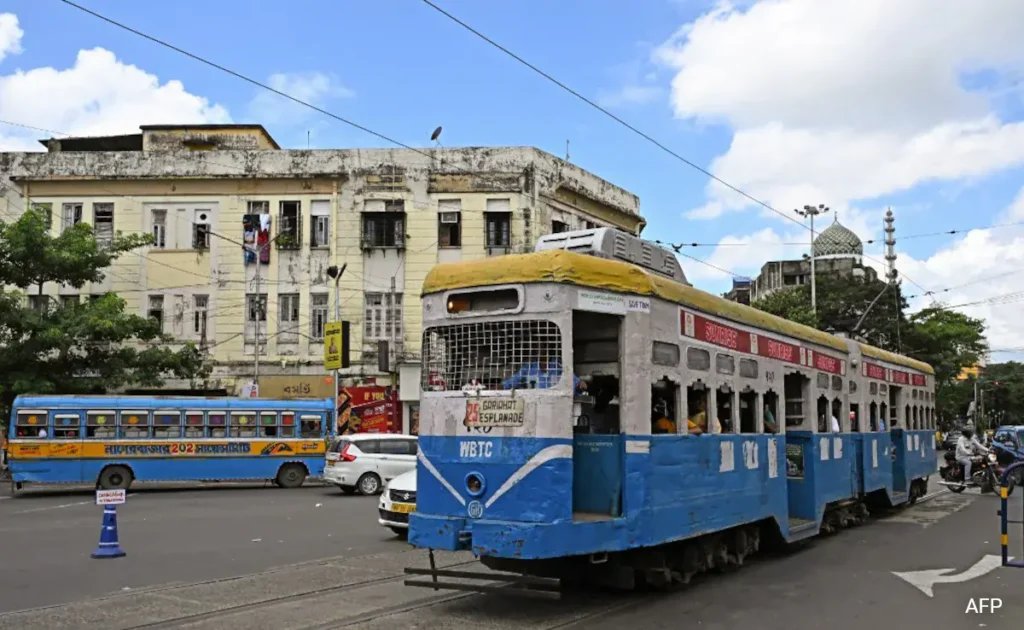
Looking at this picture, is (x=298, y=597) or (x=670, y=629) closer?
(x=670, y=629)

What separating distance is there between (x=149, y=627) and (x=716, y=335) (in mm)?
6117

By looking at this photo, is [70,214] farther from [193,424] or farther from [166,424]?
[193,424]

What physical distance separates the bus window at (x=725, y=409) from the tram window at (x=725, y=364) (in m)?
0.18

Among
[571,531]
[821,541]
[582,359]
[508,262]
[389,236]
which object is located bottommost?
[821,541]

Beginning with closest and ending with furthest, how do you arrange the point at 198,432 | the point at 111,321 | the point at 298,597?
1. the point at 298,597
2. the point at 198,432
3. the point at 111,321

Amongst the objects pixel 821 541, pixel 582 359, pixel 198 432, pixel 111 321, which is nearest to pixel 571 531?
pixel 582 359

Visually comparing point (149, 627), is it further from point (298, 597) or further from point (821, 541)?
point (821, 541)

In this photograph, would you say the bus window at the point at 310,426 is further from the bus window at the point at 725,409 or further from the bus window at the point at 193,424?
the bus window at the point at 725,409

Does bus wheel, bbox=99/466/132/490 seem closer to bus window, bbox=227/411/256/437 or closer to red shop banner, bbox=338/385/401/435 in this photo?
bus window, bbox=227/411/256/437

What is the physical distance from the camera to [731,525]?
954 centimetres

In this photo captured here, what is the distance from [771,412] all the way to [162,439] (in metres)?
17.5

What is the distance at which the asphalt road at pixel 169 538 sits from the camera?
10234 millimetres

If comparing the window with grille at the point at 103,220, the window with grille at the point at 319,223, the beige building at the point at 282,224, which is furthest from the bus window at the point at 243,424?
the window with grille at the point at 103,220

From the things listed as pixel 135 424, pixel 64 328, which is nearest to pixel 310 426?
pixel 135 424
